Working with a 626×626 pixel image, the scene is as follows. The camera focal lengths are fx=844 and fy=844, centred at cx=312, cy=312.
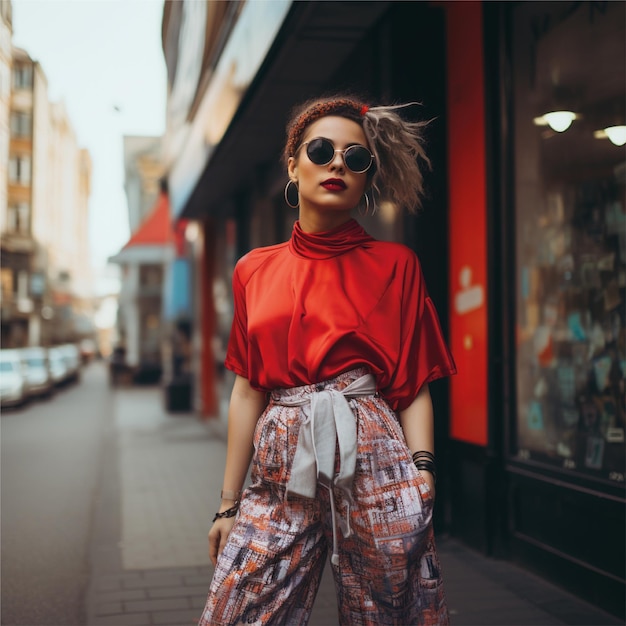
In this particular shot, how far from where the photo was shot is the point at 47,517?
7281 mm

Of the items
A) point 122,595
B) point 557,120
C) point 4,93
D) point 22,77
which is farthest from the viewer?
point 22,77

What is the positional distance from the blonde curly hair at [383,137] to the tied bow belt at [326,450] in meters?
0.69

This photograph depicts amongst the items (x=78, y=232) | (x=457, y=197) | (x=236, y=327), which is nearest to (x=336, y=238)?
(x=236, y=327)

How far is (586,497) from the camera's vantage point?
4.41m

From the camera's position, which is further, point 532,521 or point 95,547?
point 95,547

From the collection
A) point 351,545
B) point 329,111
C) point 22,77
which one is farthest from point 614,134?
point 22,77

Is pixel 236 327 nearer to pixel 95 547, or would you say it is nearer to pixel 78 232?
pixel 95 547

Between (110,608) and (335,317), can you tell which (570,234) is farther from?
(110,608)

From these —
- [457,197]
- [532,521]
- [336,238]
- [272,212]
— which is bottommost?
[532,521]

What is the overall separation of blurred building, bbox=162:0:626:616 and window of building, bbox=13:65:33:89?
166 centimetres

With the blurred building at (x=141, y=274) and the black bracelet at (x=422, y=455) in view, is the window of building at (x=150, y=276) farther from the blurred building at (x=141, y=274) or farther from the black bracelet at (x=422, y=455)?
the black bracelet at (x=422, y=455)

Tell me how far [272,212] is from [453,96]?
5026mm

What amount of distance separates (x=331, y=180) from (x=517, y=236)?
331cm

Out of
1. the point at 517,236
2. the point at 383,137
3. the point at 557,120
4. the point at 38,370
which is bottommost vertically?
the point at 38,370
